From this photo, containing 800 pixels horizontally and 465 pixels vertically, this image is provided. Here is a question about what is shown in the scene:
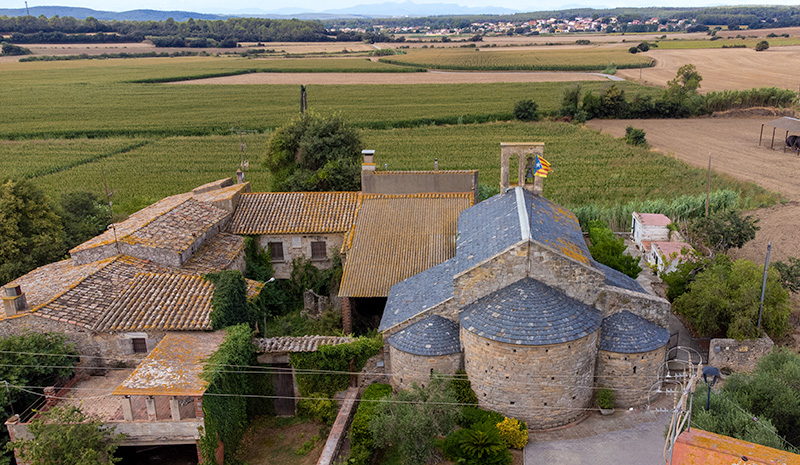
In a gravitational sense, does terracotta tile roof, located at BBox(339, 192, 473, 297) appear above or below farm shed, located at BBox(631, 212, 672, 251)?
above

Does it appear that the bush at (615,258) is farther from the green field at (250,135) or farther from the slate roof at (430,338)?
the green field at (250,135)

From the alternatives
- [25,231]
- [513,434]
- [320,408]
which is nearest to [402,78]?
[25,231]

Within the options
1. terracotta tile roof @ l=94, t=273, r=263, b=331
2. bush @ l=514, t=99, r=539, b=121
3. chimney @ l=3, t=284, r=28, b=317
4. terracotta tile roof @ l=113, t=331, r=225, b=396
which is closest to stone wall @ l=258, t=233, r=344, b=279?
terracotta tile roof @ l=94, t=273, r=263, b=331

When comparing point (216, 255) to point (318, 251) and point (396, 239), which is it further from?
point (396, 239)

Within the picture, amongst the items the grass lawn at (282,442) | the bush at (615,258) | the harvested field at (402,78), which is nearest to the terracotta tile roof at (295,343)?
the grass lawn at (282,442)


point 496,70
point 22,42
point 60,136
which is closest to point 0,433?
point 60,136

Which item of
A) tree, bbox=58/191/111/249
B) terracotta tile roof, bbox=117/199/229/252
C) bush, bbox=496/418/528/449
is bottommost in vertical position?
bush, bbox=496/418/528/449

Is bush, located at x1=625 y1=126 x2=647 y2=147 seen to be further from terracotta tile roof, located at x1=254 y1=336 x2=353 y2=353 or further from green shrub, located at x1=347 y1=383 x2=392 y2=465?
green shrub, located at x1=347 y1=383 x2=392 y2=465
